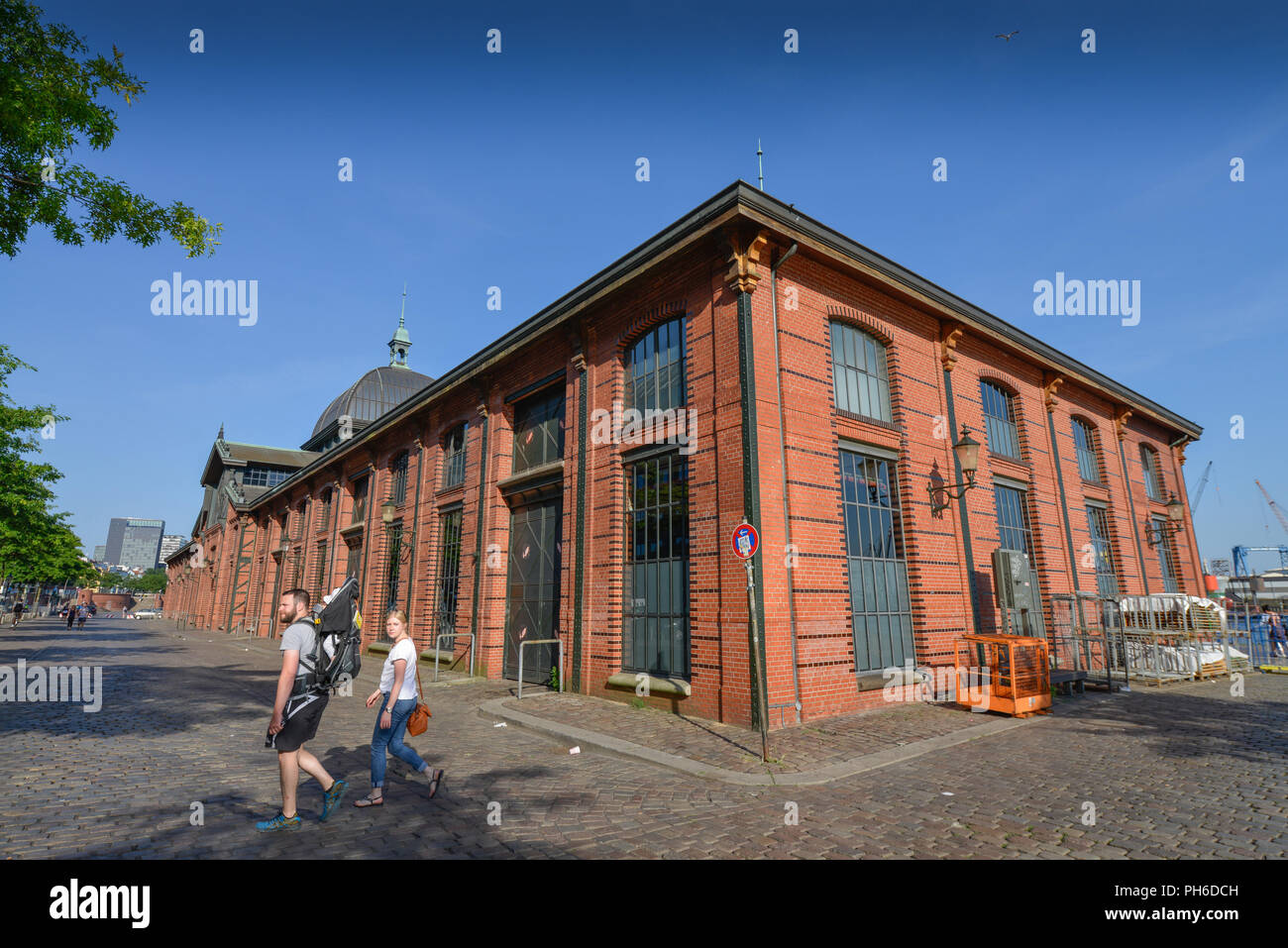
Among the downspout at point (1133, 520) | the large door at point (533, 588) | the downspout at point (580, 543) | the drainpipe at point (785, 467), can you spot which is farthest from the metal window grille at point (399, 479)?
the downspout at point (1133, 520)

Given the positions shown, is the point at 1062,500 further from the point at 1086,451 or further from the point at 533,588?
the point at 533,588

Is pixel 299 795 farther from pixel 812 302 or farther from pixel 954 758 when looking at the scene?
pixel 812 302

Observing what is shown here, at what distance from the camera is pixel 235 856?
4.01 m

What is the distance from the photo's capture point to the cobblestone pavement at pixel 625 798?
4.34 meters

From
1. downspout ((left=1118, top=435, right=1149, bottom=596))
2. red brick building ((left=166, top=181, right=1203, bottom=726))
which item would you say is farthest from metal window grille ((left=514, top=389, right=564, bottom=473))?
downspout ((left=1118, top=435, right=1149, bottom=596))

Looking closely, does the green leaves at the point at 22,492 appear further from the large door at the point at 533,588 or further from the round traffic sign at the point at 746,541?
the round traffic sign at the point at 746,541

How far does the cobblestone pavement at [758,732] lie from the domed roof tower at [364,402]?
33.8m

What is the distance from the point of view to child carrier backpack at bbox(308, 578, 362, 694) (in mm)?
4887

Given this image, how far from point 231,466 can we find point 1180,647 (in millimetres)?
54214

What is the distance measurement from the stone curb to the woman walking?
2.55 metres

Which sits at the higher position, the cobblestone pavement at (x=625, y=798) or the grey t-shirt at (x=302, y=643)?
the grey t-shirt at (x=302, y=643)

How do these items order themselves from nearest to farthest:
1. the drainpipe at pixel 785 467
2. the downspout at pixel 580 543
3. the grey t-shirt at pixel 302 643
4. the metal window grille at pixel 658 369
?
the grey t-shirt at pixel 302 643 → the drainpipe at pixel 785 467 → the metal window grille at pixel 658 369 → the downspout at pixel 580 543

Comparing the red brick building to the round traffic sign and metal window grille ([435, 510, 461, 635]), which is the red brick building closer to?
metal window grille ([435, 510, 461, 635])
